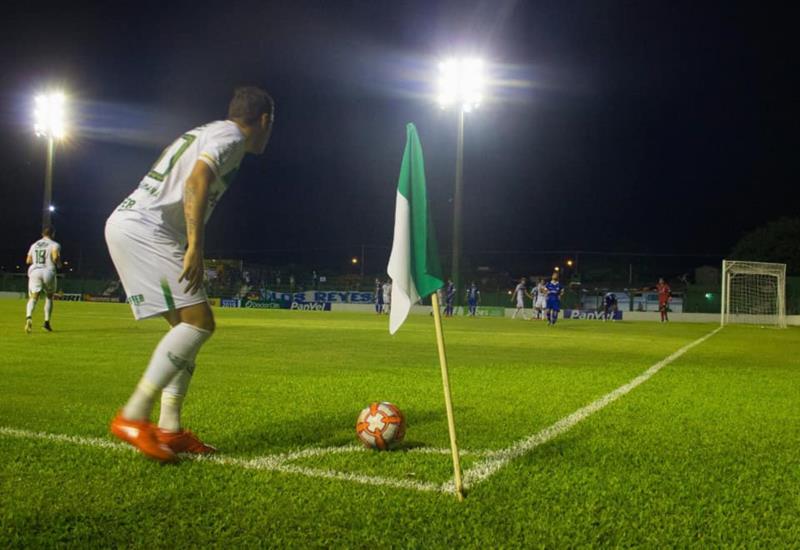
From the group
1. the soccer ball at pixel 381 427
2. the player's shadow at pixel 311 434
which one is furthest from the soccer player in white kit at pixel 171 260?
the soccer ball at pixel 381 427

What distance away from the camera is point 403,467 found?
3816 millimetres

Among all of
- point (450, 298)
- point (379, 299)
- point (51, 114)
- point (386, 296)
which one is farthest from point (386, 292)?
point (51, 114)

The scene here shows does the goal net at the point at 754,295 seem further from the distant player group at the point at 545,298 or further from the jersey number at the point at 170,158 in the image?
the jersey number at the point at 170,158

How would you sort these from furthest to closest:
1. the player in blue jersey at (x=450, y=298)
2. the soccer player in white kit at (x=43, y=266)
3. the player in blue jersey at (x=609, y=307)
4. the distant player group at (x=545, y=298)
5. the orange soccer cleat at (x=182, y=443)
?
the player in blue jersey at (x=450, y=298) < the player in blue jersey at (x=609, y=307) < the distant player group at (x=545, y=298) < the soccer player in white kit at (x=43, y=266) < the orange soccer cleat at (x=182, y=443)

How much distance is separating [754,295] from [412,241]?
110 feet

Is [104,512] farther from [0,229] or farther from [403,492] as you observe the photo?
[0,229]

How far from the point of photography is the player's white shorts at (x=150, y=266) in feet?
13.0

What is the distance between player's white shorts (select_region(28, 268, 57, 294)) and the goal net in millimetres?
27801

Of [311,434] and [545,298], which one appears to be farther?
[545,298]

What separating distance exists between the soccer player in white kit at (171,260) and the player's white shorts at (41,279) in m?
11.4

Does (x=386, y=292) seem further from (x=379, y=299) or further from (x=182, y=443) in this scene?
(x=182, y=443)

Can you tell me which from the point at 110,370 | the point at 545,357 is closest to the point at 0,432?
the point at 110,370

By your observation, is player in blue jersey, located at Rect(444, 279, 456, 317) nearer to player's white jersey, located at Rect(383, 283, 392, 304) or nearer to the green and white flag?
player's white jersey, located at Rect(383, 283, 392, 304)

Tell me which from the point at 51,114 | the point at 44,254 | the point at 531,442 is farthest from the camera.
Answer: the point at 51,114
